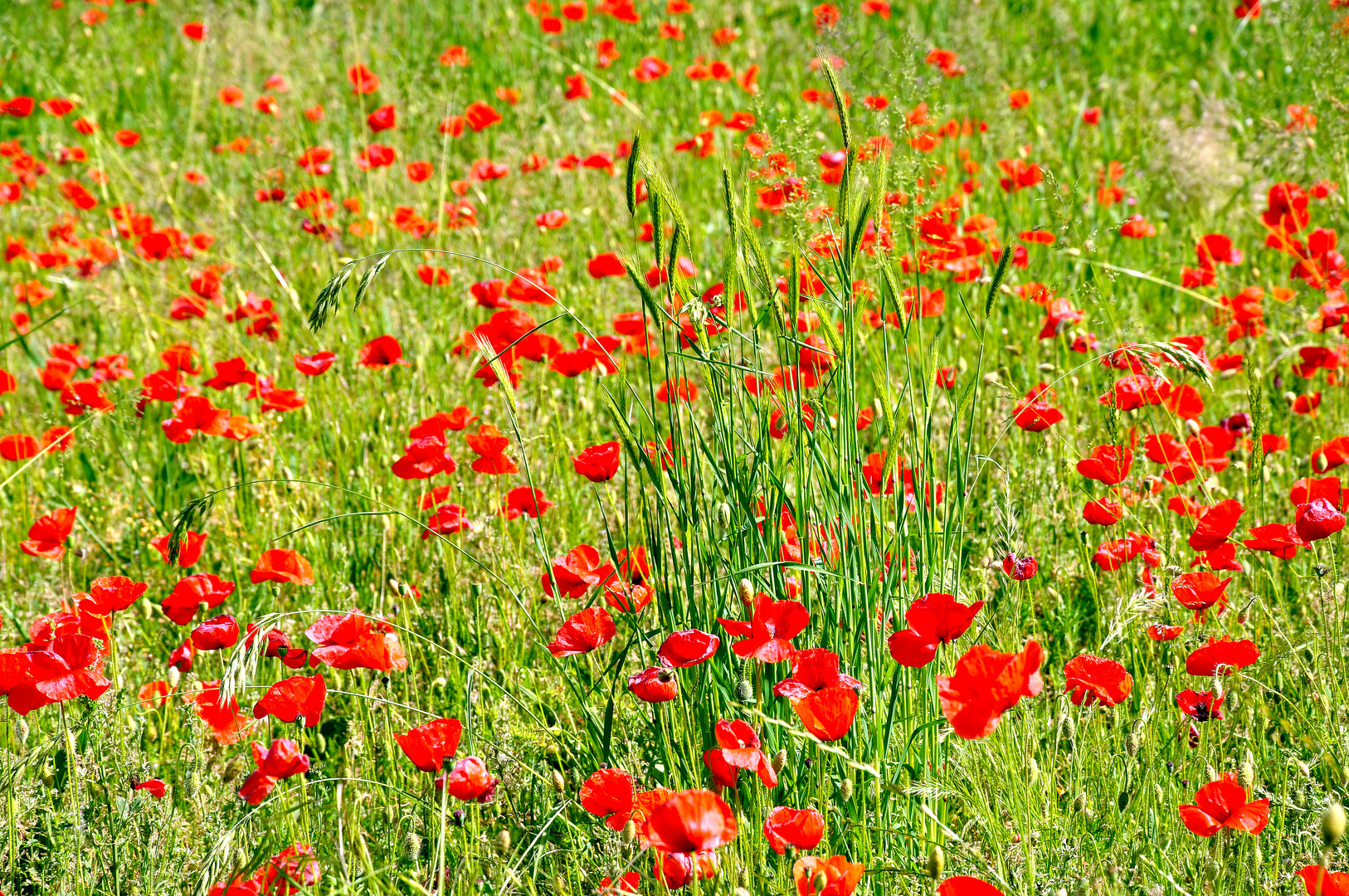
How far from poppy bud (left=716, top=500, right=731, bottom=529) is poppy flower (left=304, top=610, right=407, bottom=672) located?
47 centimetres

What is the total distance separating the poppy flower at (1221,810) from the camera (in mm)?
1256

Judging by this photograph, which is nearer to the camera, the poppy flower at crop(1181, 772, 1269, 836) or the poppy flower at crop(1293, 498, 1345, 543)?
the poppy flower at crop(1181, 772, 1269, 836)

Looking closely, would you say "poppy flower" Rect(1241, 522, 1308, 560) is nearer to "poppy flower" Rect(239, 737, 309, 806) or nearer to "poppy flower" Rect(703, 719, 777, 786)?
"poppy flower" Rect(703, 719, 777, 786)

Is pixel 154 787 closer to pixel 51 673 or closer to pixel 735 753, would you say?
pixel 51 673

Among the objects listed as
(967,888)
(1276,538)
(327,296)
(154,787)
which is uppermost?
(327,296)

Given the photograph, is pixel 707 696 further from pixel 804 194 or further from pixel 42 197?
pixel 42 197

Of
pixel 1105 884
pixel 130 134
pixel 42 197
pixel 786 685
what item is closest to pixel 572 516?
pixel 786 685

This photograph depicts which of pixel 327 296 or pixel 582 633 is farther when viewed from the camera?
pixel 582 633

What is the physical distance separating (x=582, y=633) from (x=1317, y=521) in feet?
3.21

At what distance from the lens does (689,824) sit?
1.15m

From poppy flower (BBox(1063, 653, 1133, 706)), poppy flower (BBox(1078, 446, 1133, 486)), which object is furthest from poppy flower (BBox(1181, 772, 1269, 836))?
poppy flower (BBox(1078, 446, 1133, 486))

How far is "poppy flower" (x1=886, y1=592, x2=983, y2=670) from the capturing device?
1330mm

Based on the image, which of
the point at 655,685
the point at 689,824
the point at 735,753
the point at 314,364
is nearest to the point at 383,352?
the point at 314,364

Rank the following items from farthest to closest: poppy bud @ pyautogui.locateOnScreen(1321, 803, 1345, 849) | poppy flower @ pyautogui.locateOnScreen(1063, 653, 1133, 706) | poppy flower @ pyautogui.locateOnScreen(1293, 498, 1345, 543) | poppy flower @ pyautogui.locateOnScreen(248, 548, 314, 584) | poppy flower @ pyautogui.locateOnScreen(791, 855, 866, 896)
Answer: poppy flower @ pyautogui.locateOnScreen(248, 548, 314, 584) → poppy flower @ pyautogui.locateOnScreen(1293, 498, 1345, 543) → poppy flower @ pyautogui.locateOnScreen(1063, 653, 1133, 706) → poppy flower @ pyautogui.locateOnScreen(791, 855, 866, 896) → poppy bud @ pyautogui.locateOnScreen(1321, 803, 1345, 849)
